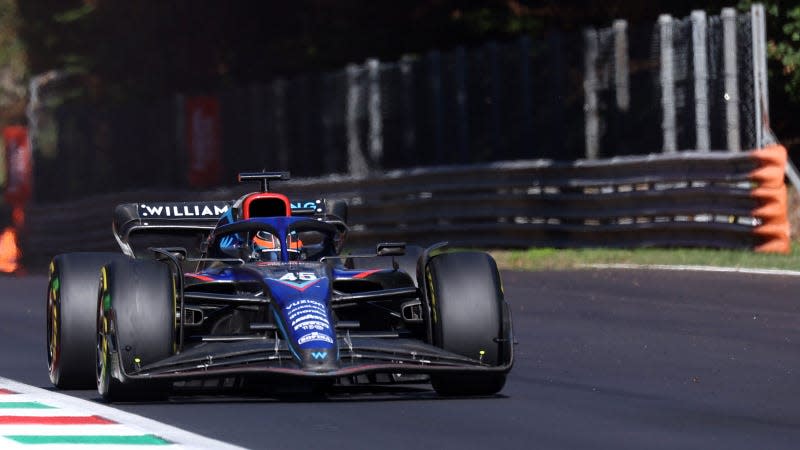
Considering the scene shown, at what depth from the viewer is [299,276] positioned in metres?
10.6

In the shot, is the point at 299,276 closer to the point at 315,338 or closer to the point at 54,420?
the point at 315,338

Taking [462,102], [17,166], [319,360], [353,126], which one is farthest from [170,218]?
[17,166]

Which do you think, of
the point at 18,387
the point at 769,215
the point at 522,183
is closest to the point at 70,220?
the point at 522,183

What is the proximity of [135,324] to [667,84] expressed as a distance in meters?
13.3

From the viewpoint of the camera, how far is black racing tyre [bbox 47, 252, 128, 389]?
11.2 meters

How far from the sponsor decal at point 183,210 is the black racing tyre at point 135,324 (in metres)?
2.59

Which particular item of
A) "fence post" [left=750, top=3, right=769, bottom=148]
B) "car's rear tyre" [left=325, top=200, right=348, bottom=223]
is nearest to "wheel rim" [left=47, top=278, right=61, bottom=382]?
"car's rear tyre" [left=325, top=200, right=348, bottom=223]

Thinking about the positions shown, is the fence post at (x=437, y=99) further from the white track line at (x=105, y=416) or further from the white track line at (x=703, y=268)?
the white track line at (x=105, y=416)

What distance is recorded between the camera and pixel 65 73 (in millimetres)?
44469

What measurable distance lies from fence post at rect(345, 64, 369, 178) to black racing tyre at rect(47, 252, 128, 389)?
17660mm

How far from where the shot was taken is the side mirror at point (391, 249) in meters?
11.7

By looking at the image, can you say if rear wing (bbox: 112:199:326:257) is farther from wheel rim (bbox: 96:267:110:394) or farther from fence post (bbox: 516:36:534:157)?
fence post (bbox: 516:36:534:157)

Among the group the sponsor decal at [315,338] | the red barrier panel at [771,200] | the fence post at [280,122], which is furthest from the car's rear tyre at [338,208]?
the fence post at [280,122]

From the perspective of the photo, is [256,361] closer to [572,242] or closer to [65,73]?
[572,242]
